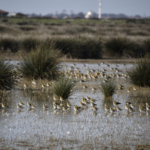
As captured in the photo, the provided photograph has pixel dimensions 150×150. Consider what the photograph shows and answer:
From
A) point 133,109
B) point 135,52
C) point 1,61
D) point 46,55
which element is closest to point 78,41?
point 135,52

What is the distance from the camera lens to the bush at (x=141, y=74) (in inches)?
599

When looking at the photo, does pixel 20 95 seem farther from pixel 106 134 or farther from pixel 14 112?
pixel 106 134

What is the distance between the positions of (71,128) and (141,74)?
7195 millimetres

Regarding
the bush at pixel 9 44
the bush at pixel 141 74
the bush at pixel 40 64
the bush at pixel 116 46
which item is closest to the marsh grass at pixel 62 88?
the bush at pixel 40 64

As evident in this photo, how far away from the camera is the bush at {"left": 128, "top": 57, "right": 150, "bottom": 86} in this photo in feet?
49.9

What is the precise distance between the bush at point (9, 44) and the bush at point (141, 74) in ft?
51.2

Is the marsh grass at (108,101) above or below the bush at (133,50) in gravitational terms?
below

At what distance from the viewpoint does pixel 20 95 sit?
13469 millimetres

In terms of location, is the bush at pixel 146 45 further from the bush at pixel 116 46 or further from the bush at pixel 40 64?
the bush at pixel 40 64

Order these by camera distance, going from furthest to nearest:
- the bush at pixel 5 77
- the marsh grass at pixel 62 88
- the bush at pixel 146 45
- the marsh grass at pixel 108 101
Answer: the bush at pixel 146 45 < the bush at pixel 5 77 < the marsh grass at pixel 62 88 < the marsh grass at pixel 108 101

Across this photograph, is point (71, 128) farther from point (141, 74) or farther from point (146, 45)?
point (146, 45)

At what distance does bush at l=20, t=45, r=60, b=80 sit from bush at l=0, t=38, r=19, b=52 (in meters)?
12.6

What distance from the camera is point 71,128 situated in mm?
9055

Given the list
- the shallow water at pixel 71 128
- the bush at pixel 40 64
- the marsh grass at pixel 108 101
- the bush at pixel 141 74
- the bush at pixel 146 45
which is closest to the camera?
the shallow water at pixel 71 128
